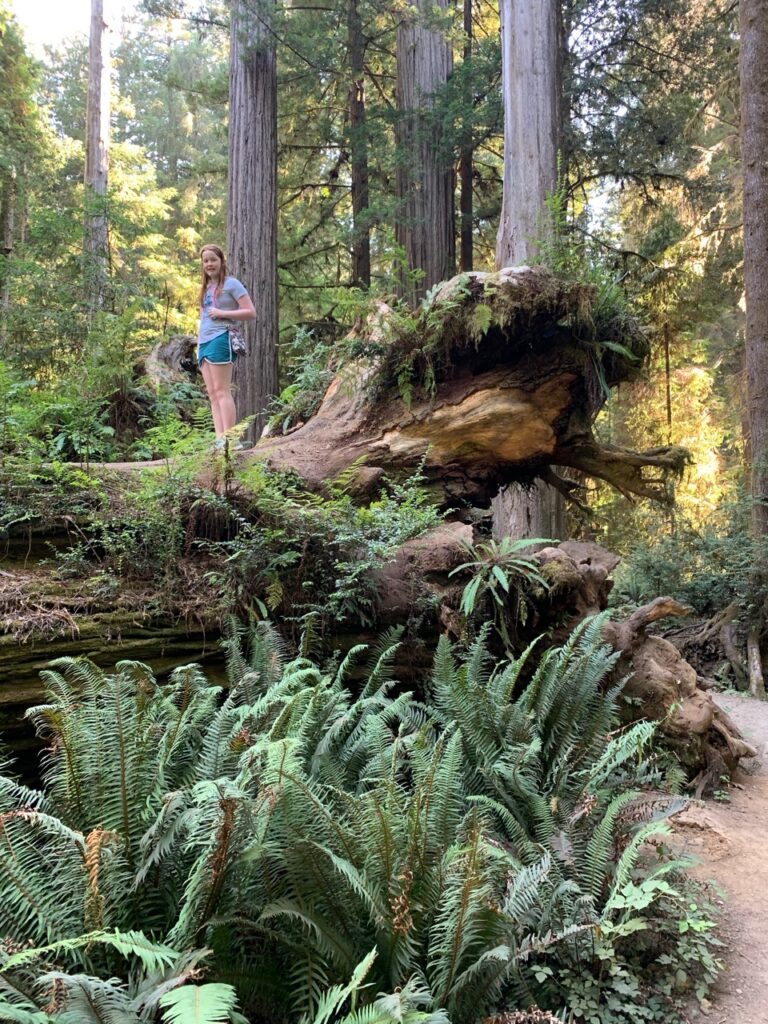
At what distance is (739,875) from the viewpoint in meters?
3.57

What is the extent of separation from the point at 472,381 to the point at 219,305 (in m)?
2.72

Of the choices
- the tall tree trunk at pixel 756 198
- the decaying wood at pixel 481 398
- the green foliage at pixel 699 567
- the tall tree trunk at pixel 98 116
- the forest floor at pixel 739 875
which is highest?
the tall tree trunk at pixel 98 116

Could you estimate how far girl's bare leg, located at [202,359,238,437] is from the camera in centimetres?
668

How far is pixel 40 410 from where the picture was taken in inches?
222

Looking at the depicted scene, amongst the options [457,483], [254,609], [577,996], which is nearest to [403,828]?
[577,996]

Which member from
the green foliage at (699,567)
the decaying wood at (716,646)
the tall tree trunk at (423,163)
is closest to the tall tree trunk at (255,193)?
the tall tree trunk at (423,163)

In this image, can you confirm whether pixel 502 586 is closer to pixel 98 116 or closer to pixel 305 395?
A: pixel 305 395

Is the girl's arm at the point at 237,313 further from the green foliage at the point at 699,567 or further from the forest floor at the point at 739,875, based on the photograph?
the green foliage at the point at 699,567

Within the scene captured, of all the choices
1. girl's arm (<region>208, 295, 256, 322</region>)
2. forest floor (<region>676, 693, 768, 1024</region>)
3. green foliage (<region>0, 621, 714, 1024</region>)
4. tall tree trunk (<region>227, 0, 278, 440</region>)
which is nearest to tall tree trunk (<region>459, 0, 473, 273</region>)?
tall tree trunk (<region>227, 0, 278, 440</region>)

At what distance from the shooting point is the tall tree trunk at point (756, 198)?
31.6ft

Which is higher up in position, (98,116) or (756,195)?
(98,116)

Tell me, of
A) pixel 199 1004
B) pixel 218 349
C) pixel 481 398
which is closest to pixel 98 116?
pixel 218 349

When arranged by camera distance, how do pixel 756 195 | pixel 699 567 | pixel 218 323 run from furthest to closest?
pixel 699 567 → pixel 756 195 → pixel 218 323

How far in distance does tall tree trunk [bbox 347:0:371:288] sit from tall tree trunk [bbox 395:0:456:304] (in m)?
0.68
